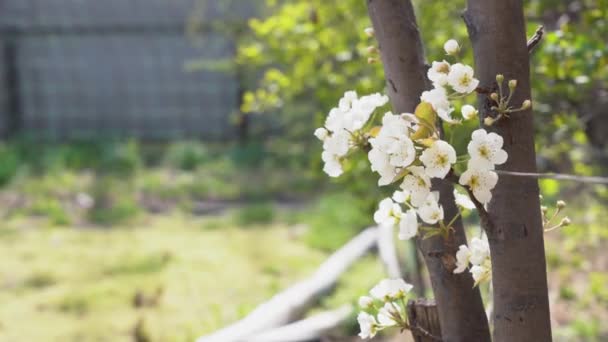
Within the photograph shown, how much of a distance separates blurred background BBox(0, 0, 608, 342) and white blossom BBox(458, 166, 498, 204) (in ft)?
3.07

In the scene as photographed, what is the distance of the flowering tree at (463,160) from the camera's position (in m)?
0.99

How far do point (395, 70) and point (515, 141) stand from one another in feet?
0.94

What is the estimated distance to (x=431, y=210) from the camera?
112 centimetres

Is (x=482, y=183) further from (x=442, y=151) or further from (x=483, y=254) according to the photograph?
(x=483, y=254)

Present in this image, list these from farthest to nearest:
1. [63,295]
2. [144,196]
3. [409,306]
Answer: [144,196], [63,295], [409,306]

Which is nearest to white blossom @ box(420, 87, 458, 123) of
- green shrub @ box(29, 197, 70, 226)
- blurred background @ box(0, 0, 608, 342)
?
blurred background @ box(0, 0, 608, 342)

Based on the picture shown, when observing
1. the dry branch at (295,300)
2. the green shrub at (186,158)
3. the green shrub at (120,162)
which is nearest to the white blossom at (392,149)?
the dry branch at (295,300)

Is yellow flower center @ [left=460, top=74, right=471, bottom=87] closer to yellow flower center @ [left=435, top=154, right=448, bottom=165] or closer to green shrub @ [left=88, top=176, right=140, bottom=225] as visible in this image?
yellow flower center @ [left=435, top=154, right=448, bottom=165]

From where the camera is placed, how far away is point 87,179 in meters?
6.56

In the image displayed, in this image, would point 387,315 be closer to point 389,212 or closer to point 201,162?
point 389,212

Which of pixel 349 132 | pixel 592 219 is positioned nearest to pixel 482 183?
pixel 349 132

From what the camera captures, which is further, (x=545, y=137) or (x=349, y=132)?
(x=545, y=137)

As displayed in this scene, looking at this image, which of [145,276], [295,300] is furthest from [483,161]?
[145,276]

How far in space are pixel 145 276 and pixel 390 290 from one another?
2831 millimetres
